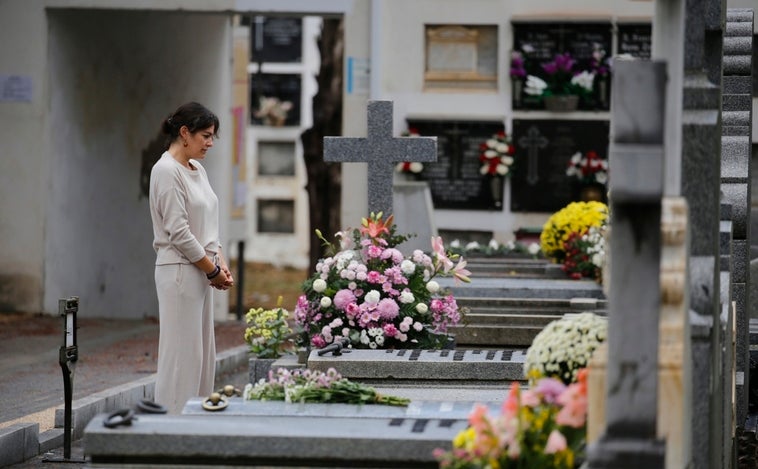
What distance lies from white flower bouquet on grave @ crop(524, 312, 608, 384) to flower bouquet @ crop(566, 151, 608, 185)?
11193 millimetres

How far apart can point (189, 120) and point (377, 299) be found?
5.15 feet

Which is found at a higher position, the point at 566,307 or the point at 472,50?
the point at 472,50

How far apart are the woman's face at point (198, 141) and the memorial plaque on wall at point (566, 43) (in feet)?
30.9

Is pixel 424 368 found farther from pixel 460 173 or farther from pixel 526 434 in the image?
pixel 460 173

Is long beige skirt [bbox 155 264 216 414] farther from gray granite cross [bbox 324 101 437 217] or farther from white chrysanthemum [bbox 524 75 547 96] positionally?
white chrysanthemum [bbox 524 75 547 96]

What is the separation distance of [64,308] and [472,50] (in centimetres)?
929

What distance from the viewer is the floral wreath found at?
653 inches

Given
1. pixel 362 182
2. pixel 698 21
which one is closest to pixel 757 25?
pixel 362 182

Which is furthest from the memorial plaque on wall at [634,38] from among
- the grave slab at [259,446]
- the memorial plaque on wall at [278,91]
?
the memorial plaque on wall at [278,91]

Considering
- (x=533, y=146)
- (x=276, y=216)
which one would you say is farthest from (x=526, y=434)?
(x=276, y=216)

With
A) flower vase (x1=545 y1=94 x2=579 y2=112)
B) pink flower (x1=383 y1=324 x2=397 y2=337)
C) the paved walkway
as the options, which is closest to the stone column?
pink flower (x1=383 y1=324 x2=397 y2=337)

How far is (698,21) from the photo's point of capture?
5020mm

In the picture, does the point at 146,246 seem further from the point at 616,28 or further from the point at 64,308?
the point at 64,308

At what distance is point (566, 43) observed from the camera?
16.7 m
